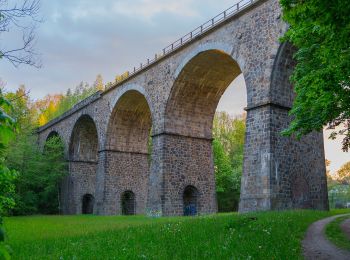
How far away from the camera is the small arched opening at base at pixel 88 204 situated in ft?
150

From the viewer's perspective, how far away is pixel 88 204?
46.4 metres

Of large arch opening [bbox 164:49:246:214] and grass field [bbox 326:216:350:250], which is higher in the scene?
large arch opening [bbox 164:49:246:214]

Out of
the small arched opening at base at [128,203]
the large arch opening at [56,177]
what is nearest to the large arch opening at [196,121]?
the small arched opening at base at [128,203]

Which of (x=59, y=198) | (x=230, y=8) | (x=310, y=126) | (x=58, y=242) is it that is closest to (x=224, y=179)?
(x=59, y=198)

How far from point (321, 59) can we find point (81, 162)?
37.7 metres

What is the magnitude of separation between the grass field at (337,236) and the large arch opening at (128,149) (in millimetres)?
24187

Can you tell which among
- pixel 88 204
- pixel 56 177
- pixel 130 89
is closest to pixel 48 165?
pixel 56 177

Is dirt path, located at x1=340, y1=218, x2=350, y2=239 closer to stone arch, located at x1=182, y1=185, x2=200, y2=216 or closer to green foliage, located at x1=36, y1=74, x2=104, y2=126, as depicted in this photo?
stone arch, located at x1=182, y1=185, x2=200, y2=216

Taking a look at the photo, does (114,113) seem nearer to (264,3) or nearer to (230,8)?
(230,8)

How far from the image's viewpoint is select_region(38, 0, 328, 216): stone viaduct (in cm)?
1952

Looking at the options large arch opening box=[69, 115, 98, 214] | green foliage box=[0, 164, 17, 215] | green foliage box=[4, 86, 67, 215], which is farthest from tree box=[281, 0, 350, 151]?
large arch opening box=[69, 115, 98, 214]

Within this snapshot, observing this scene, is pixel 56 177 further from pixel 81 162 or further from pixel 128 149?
Result: pixel 128 149

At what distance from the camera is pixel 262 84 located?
20.0 meters

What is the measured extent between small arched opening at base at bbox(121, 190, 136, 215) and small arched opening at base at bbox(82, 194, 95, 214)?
7.94 m
